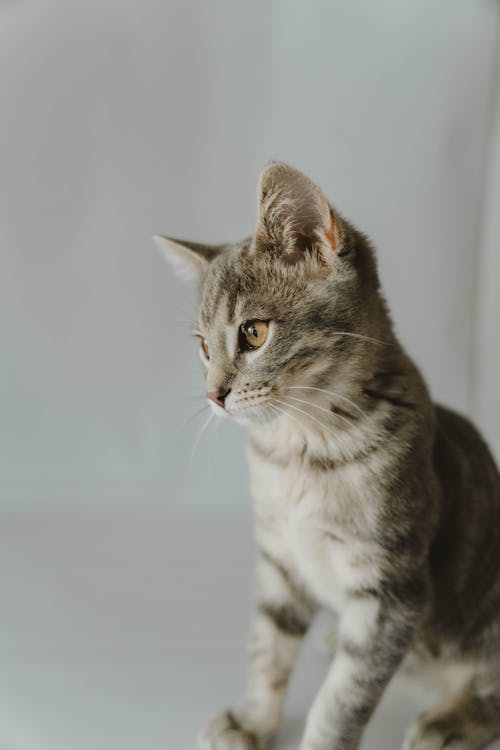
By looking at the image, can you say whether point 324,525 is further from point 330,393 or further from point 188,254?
point 188,254

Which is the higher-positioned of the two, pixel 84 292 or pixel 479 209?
pixel 479 209

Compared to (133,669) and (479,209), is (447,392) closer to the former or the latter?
(479,209)

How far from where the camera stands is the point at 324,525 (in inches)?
48.3

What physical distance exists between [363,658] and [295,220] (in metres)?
0.57

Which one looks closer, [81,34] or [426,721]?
[426,721]

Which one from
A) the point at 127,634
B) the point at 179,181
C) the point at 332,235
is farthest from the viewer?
the point at 179,181

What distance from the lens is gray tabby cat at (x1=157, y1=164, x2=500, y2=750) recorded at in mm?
1168

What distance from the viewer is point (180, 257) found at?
135 centimetres

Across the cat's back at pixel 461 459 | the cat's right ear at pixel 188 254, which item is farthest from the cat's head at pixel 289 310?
the cat's back at pixel 461 459

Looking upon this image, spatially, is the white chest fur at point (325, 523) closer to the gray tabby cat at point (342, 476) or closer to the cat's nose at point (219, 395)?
the gray tabby cat at point (342, 476)

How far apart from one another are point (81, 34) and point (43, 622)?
113 cm

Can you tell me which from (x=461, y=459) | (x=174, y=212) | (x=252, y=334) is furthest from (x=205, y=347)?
(x=174, y=212)

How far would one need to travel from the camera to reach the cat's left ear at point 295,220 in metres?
1.12

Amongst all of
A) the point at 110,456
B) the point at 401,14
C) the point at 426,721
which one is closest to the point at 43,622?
the point at 110,456
